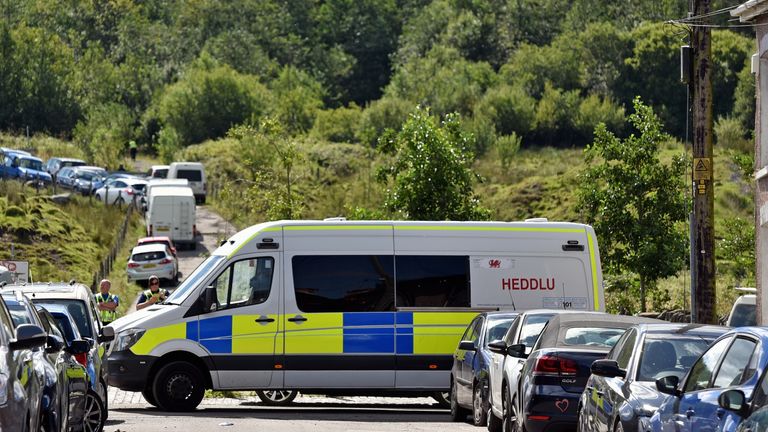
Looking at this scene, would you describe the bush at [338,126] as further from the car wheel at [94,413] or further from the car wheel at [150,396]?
the car wheel at [94,413]

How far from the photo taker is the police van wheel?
20766mm

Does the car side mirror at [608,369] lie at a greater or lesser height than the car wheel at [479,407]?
greater

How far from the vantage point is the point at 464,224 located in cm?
2209

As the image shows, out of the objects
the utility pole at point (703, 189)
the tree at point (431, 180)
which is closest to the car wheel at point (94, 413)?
the utility pole at point (703, 189)

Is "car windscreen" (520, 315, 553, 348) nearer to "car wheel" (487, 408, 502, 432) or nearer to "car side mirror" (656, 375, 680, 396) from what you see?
"car wheel" (487, 408, 502, 432)

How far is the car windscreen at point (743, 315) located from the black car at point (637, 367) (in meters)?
11.7

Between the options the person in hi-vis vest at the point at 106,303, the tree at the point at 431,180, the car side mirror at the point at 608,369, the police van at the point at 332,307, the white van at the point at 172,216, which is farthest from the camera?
the white van at the point at 172,216

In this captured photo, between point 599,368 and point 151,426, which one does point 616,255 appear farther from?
point 599,368

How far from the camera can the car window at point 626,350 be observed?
12.4 meters

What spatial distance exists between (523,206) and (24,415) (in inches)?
2218

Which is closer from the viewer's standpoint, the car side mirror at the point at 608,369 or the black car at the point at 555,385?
the car side mirror at the point at 608,369

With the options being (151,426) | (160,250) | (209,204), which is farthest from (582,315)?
(209,204)

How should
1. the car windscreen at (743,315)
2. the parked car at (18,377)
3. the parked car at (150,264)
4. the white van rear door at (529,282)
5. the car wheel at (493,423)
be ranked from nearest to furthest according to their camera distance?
the parked car at (18,377), the car wheel at (493,423), the white van rear door at (529,282), the car windscreen at (743,315), the parked car at (150,264)

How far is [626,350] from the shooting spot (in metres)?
12.6
